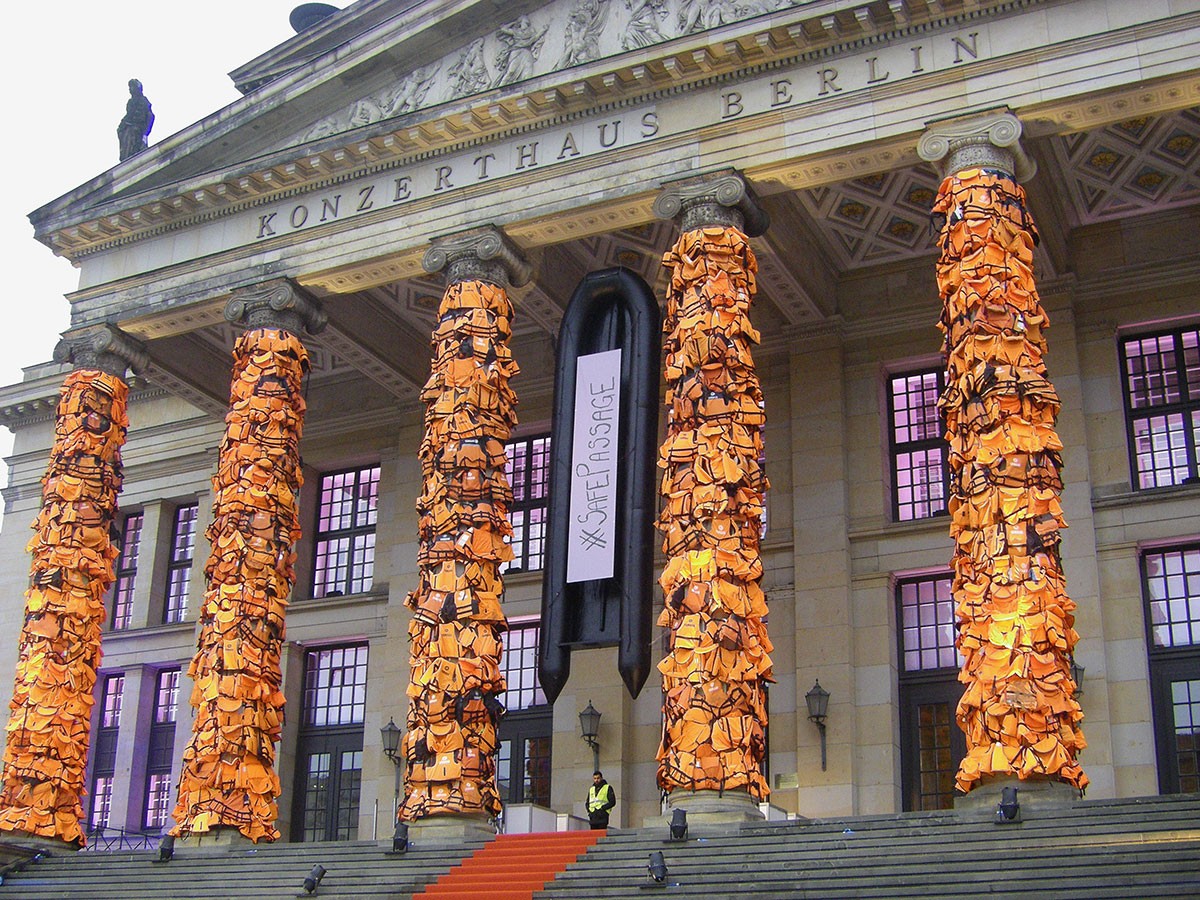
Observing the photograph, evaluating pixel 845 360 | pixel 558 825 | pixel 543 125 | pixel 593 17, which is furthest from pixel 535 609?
pixel 593 17

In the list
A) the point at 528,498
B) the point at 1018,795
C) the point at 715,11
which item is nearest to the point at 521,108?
the point at 715,11

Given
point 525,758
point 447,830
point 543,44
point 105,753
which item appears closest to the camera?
point 447,830

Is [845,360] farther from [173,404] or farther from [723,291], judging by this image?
[173,404]

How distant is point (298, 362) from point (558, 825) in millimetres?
9944

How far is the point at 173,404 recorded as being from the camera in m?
36.8

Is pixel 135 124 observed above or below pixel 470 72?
above

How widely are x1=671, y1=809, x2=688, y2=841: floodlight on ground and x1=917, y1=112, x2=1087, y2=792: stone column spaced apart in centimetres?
364

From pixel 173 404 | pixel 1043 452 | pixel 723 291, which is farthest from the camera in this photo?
pixel 173 404

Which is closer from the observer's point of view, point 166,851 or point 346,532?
point 166,851

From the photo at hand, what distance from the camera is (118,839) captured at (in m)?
32.4

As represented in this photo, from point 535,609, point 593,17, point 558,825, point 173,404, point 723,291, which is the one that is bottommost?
point 558,825

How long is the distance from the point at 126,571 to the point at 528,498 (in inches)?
455

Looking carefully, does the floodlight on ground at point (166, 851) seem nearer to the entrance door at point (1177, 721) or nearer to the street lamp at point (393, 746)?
the street lamp at point (393, 746)

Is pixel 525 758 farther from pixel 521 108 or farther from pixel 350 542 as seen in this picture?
pixel 521 108
